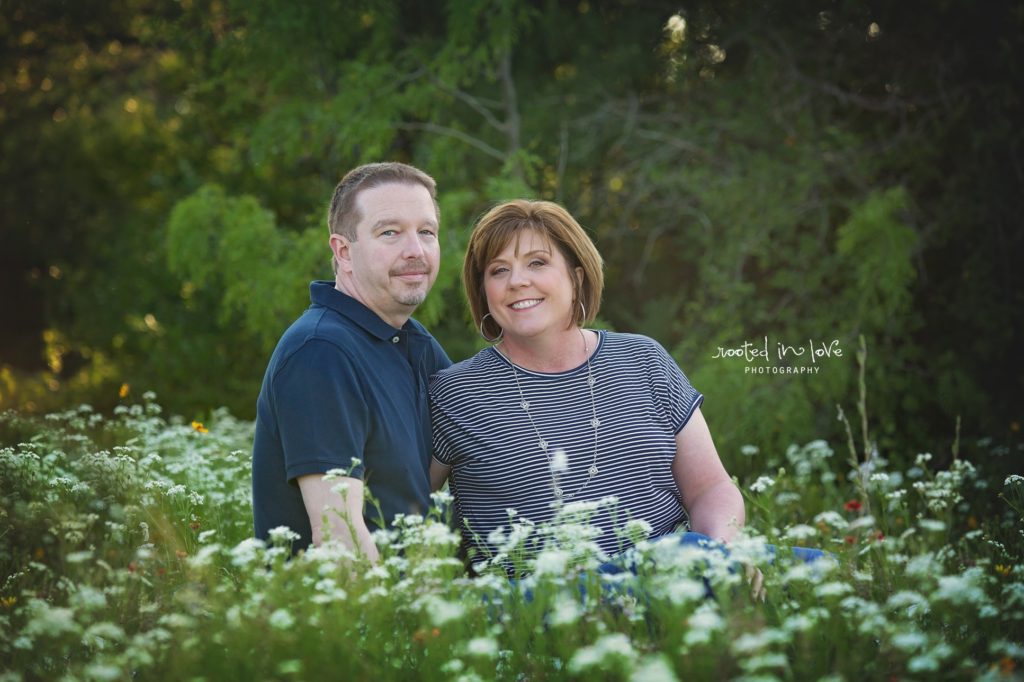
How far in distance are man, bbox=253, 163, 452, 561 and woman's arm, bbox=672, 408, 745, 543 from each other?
939mm

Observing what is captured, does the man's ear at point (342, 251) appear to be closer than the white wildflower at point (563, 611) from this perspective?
No

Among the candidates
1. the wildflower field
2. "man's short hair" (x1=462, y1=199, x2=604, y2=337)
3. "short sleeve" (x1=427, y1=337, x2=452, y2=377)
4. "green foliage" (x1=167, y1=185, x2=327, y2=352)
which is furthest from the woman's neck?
"green foliage" (x1=167, y1=185, x2=327, y2=352)

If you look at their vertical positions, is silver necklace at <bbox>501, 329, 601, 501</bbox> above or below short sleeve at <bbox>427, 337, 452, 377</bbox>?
below

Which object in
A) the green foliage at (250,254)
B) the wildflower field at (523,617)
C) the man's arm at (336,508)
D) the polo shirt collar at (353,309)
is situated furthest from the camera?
the green foliage at (250,254)

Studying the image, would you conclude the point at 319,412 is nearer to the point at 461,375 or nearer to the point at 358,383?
the point at 358,383

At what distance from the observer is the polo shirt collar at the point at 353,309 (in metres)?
3.43

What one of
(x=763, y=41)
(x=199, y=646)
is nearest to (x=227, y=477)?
(x=199, y=646)

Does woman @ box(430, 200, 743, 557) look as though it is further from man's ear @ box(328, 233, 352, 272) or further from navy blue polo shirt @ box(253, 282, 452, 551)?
man's ear @ box(328, 233, 352, 272)

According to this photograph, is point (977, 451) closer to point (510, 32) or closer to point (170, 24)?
point (510, 32)

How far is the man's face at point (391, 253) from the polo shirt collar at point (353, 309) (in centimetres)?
6

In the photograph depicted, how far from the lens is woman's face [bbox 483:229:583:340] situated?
3627mm

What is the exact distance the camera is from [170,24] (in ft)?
26.2

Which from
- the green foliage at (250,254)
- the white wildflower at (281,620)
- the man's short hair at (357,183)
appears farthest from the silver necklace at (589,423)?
the green foliage at (250,254)

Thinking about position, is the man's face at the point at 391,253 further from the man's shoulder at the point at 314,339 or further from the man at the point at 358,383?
the man's shoulder at the point at 314,339
